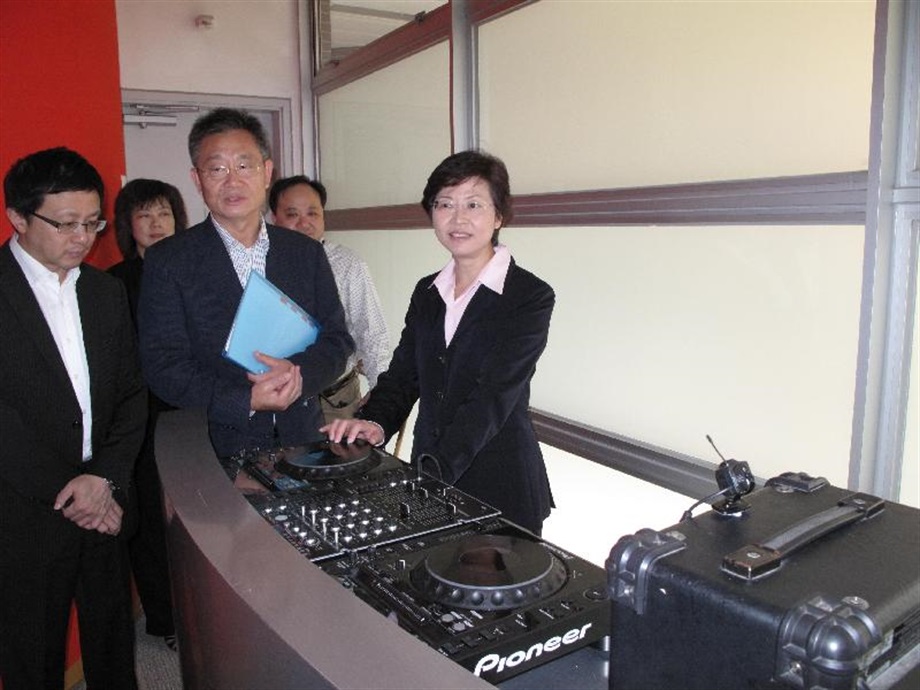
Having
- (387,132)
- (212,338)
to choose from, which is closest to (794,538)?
(212,338)

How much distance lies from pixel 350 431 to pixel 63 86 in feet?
6.56

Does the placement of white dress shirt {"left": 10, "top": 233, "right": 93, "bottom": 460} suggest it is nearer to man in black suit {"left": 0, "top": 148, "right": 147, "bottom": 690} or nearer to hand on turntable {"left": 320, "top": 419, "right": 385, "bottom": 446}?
man in black suit {"left": 0, "top": 148, "right": 147, "bottom": 690}

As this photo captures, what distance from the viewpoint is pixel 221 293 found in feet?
6.37

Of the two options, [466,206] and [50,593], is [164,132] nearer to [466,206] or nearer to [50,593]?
[50,593]

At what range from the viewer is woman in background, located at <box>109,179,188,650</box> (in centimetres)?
294

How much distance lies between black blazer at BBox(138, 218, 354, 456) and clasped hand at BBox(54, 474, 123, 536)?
365mm

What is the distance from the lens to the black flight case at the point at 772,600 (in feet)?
1.78

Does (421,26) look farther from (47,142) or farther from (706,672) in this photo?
(706,672)

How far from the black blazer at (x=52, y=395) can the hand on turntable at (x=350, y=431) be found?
33.2 inches

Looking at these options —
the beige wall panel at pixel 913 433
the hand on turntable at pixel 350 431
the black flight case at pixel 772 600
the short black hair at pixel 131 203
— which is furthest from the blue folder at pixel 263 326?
the short black hair at pixel 131 203

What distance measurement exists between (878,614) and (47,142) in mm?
2877

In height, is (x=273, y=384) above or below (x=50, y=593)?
above

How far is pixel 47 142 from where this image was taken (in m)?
2.71

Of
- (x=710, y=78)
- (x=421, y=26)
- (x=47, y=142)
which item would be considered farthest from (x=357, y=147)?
(x=710, y=78)
